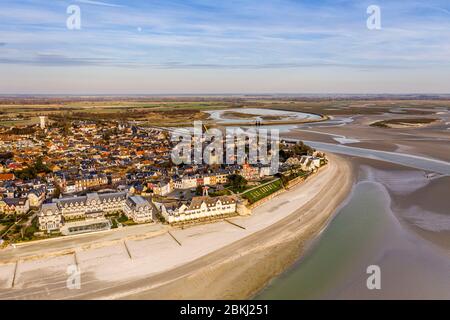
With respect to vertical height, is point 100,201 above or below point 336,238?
above

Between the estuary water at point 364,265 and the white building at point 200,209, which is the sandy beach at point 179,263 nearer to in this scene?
the estuary water at point 364,265

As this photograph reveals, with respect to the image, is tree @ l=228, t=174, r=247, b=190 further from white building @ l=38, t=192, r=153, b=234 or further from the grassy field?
white building @ l=38, t=192, r=153, b=234

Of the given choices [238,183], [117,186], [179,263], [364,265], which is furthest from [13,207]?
[364,265]

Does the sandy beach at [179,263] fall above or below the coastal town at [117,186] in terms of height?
below

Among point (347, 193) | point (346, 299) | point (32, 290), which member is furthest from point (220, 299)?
point (347, 193)

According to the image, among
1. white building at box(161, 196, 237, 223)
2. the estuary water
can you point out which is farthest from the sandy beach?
white building at box(161, 196, 237, 223)

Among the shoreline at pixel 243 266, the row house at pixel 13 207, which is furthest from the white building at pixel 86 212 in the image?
the shoreline at pixel 243 266
